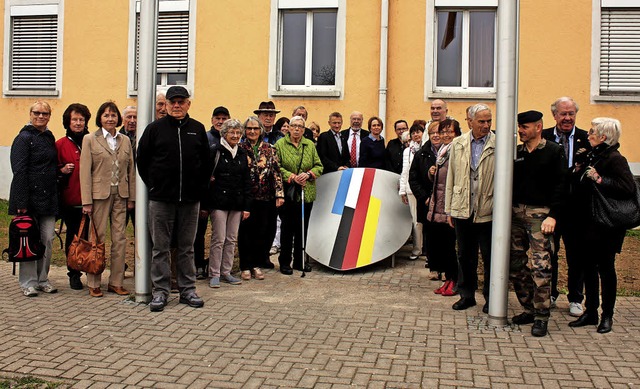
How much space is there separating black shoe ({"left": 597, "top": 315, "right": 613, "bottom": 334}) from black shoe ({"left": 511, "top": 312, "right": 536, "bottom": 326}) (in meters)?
0.57

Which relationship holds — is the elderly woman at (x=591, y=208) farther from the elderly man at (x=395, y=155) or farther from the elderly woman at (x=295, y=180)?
the elderly man at (x=395, y=155)

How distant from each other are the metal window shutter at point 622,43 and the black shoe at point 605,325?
8.10m

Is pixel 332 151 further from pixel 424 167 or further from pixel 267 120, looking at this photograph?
pixel 424 167

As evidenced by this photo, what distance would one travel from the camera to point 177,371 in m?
4.89

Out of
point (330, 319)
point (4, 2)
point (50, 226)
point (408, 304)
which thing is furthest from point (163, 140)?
point (4, 2)

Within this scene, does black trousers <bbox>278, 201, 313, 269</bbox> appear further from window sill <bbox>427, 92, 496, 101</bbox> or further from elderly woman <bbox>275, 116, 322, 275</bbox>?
window sill <bbox>427, 92, 496, 101</bbox>

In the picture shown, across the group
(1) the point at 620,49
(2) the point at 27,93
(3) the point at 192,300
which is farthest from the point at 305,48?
(3) the point at 192,300

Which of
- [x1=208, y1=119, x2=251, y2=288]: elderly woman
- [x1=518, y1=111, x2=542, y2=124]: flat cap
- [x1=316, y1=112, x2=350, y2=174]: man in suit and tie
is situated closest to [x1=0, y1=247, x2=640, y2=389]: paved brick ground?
[x1=208, y1=119, x2=251, y2=288]: elderly woman

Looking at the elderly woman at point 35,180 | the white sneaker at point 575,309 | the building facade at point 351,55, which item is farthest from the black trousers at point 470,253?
the building facade at point 351,55

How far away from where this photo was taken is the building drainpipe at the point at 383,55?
529 inches

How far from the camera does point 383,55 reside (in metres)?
13.5

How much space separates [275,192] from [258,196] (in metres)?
0.23

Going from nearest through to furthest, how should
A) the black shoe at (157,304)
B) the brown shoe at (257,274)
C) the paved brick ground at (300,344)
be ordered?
the paved brick ground at (300,344)
the black shoe at (157,304)
the brown shoe at (257,274)

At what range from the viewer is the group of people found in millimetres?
6082
